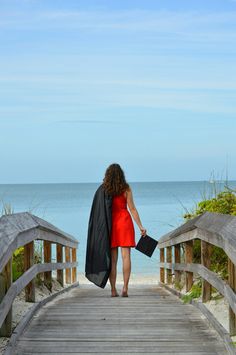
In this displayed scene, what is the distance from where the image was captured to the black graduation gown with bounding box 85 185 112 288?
9.45m

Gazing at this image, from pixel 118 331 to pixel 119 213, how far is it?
3.35m

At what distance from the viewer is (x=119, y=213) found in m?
9.54

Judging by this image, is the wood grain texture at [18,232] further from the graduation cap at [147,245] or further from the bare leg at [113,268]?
the graduation cap at [147,245]

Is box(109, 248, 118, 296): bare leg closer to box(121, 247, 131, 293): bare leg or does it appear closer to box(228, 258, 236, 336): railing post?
box(121, 247, 131, 293): bare leg

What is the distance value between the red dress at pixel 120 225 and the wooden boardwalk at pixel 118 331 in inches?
61.8

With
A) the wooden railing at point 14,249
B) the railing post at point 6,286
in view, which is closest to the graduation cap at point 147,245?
the wooden railing at point 14,249

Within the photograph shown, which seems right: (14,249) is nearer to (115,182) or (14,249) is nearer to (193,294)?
(193,294)

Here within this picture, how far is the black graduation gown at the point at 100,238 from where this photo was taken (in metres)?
9.45

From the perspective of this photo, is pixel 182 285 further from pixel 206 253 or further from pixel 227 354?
pixel 227 354

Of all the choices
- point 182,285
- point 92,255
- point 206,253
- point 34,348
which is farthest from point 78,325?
point 182,285

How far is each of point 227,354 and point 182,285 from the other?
Answer: 14.9 ft

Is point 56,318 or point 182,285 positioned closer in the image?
point 56,318

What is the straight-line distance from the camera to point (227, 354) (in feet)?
18.0

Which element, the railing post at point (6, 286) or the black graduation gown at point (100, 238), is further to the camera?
the black graduation gown at point (100, 238)
